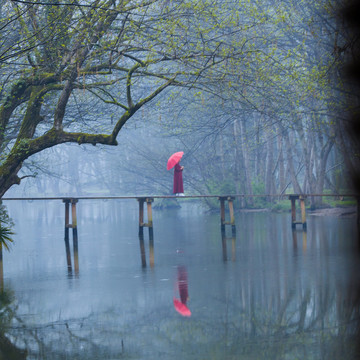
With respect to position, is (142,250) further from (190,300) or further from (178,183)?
(190,300)

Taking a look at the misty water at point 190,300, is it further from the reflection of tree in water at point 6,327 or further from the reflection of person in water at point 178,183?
the reflection of person in water at point 178,183

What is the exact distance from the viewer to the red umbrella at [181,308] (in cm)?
1029

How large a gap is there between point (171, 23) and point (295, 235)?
28.1 feet

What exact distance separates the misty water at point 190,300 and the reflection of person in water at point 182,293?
96mm

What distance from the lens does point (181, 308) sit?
10680 millimetres

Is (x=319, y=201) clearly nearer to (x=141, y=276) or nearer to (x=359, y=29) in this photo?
(x=359, y=29)

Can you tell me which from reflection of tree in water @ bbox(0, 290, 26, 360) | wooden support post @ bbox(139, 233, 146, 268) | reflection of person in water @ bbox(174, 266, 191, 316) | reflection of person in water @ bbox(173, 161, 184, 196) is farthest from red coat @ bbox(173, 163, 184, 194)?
reflection of tree in water @ bbox(0, 290, 26, 360)

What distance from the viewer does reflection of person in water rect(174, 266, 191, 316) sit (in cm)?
1051

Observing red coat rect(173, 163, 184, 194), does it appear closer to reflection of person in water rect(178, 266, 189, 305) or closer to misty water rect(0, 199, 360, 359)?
misty water rect(0, 199, 360, 359)

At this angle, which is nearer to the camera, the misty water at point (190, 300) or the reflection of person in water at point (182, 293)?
the misty water at point (190, 300)

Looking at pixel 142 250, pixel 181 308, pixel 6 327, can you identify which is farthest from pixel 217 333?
pixel 142 250

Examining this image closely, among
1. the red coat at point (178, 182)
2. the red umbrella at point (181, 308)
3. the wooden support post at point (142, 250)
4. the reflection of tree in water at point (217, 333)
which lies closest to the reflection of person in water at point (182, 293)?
the red umbrella at point (181, 308)

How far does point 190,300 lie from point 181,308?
0.67 meters

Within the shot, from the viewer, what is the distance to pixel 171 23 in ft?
60.3
